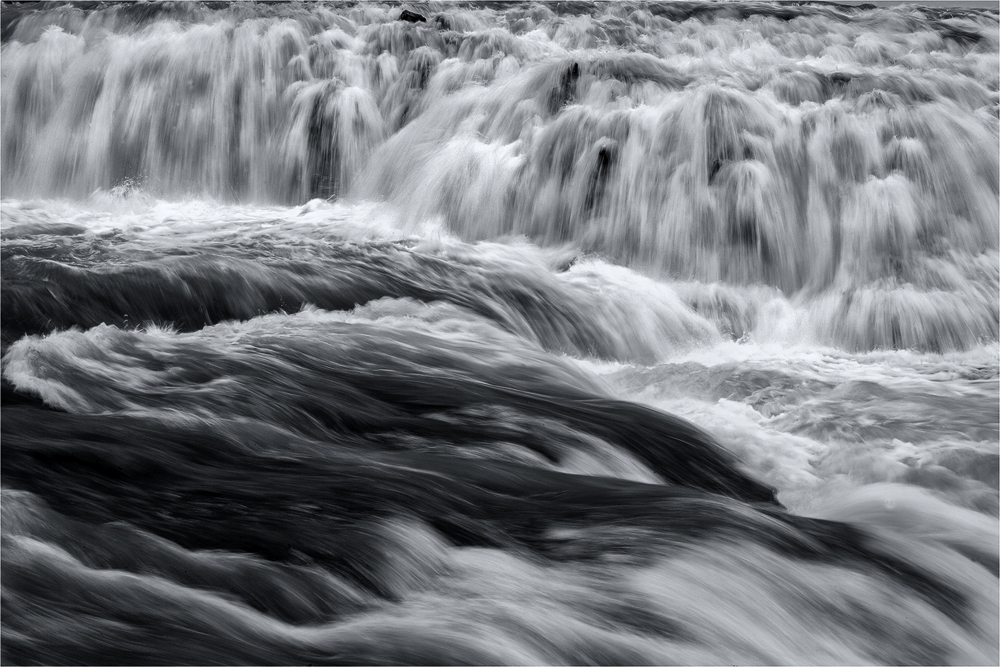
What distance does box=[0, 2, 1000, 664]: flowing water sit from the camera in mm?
2688

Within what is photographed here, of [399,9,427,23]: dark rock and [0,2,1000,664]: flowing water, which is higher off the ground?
[399,9,427,23]: dark rock

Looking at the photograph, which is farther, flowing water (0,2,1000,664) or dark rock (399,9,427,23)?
dark rock (399,9,427,23)

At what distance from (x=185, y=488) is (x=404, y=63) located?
5.90 m

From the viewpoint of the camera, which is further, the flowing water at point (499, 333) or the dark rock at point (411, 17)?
the dark rock at point (411, 17)

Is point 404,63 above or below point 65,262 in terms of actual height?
above

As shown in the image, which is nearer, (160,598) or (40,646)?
(40,646)

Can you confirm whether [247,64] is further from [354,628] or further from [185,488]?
[354,628]

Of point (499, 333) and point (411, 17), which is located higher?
point (411, 17)

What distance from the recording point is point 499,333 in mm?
4945

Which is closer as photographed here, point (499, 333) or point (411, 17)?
point (499, 333)

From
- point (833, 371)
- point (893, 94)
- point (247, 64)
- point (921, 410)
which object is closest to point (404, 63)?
point (247, 64)

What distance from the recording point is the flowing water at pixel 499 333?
8.82 feet

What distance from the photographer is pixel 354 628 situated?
2477 millimetres

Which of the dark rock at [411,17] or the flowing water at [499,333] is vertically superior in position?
the dark rock at [411,17]
